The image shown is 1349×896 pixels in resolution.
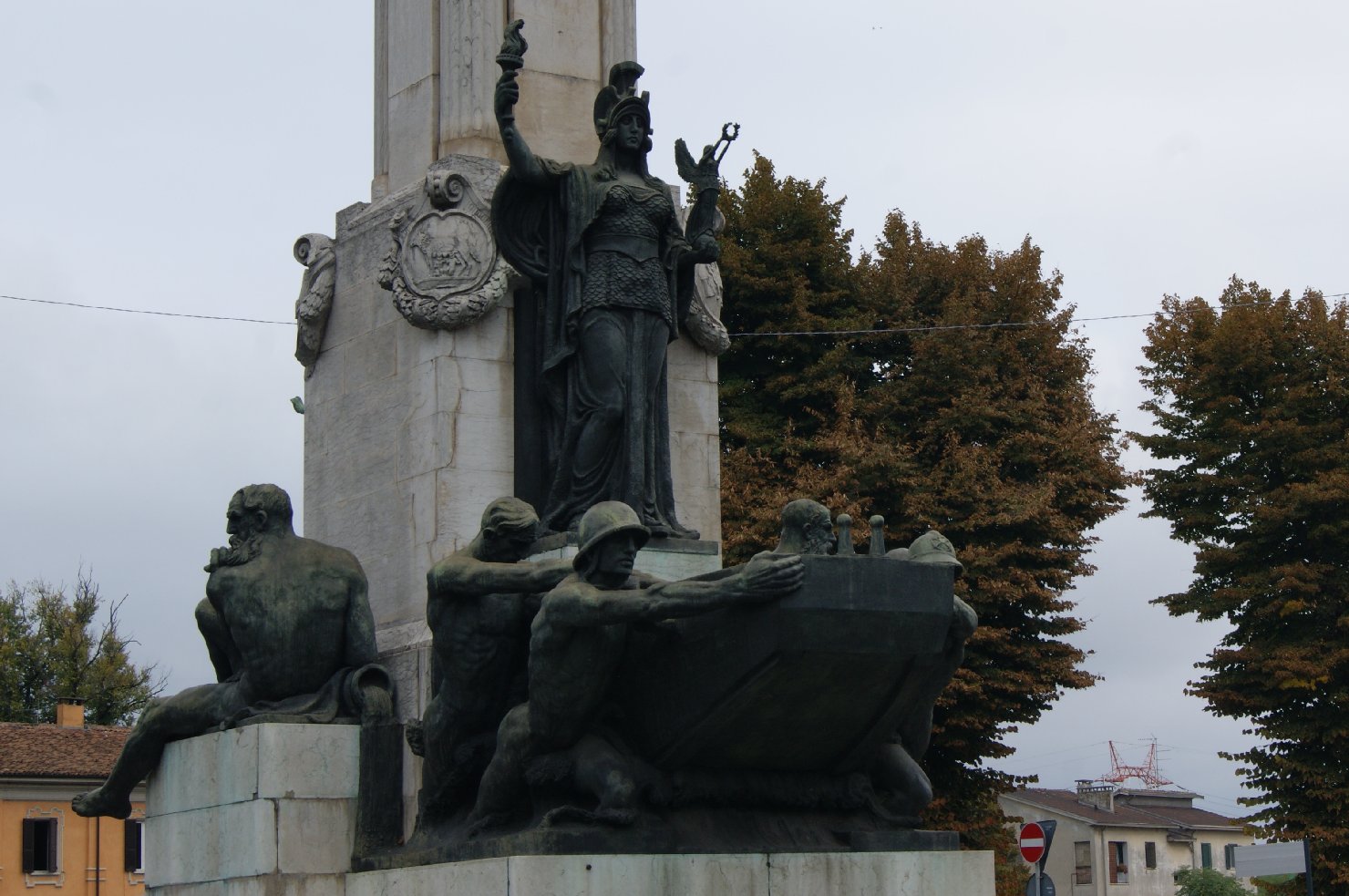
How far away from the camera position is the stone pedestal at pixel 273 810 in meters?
11.4

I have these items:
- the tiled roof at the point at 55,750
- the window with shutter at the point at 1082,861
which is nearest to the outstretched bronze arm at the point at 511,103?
the tiled roof at the point at 55,750

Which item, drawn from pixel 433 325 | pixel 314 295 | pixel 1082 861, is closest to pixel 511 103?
pixel 433 325

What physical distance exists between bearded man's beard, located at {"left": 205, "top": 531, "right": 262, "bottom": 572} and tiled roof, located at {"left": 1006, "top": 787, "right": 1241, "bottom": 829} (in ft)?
192

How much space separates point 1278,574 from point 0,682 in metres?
35.8

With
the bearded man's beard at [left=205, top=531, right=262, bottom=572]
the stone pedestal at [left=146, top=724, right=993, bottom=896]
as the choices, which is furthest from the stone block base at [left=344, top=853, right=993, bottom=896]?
the bearded man's beard at [left=205, top=531, right=262, bottom=572]

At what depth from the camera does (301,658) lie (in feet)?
38.8

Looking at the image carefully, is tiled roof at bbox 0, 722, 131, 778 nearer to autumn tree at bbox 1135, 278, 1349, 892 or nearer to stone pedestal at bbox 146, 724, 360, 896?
autumn tree at bbox 1135, 278, 1349, 892

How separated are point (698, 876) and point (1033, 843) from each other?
1447 centimetres

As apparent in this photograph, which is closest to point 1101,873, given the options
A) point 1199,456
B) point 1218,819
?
point 1218,819

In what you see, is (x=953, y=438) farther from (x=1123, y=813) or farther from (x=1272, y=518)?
(x=1123, y=813)

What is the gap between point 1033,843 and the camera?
23859 millimetres

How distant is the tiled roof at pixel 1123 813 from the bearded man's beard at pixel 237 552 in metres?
58.5

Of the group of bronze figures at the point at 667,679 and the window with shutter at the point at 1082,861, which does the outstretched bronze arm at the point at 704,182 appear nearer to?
the group of bronze figures at the point at 667,679

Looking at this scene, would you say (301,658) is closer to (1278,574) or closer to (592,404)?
(592,404)
